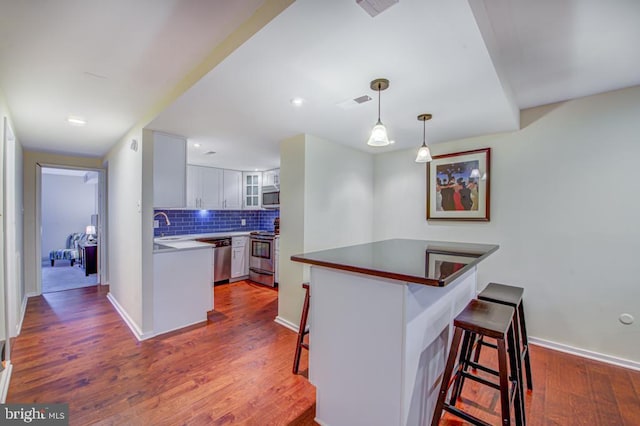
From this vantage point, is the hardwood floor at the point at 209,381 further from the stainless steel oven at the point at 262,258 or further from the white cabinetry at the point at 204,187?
the white cabinetry at the point at 204,187

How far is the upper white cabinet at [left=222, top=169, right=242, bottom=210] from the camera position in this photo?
534 centimetres

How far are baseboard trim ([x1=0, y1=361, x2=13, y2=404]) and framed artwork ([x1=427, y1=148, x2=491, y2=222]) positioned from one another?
4.04 metres

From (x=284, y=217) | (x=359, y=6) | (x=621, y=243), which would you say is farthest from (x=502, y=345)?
(x=284, y=217)

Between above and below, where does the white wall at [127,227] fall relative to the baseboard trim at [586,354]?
above

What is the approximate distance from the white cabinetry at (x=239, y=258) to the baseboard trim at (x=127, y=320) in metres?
1.73

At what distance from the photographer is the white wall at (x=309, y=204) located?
116 inches

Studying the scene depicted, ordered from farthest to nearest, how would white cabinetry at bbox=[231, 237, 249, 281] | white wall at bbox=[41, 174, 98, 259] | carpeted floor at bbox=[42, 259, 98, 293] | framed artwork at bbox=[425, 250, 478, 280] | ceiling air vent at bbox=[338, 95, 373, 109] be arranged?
white wall at bbox=[41, 174, 98, 259]
white cabinetry at bbox=[231, 237, 249, 281]
carpeted floor at bbox=[42, 259, 98, 293]
ceiling air vent at bbox=[338, 95, 373, 109]
framed artwork at bbox=[425, 250, 478, 280]

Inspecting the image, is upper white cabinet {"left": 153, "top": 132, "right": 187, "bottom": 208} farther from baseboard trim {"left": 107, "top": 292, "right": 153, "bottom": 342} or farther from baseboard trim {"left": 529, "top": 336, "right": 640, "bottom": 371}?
baseboard trim {"left": 529, "top": 336, "right": 640, "bottom": 371}

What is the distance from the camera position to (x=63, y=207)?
7.23m

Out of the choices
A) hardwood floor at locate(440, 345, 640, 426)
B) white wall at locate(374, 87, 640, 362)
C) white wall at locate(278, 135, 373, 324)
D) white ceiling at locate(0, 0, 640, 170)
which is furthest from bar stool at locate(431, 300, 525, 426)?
white wall at locate(278, 135, 373, 324)

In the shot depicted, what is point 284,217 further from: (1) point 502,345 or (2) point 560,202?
(2) point 560,202

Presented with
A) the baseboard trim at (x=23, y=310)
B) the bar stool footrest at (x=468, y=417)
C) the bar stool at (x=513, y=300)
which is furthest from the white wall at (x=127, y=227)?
the bar stool at (x=513, y=300)

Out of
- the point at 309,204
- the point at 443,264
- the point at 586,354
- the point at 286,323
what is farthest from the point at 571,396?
the point at 309,204

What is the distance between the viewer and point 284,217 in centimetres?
316
